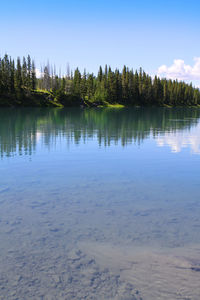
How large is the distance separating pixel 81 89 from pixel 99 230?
139003 millimetres

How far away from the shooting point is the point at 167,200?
12.1 metres

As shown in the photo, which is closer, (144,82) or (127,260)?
(127,260)

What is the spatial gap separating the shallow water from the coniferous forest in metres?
99.5

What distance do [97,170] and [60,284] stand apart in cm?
1130

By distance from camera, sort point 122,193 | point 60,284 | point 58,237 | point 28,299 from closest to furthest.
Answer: point 28,299 → point 60,284 → point 58,237 → point 122,193

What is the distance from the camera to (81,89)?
470ft

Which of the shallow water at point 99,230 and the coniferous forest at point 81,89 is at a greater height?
the coniferous forest at point 81,89

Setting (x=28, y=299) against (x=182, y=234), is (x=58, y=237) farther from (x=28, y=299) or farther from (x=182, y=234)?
(x=182, y=234)

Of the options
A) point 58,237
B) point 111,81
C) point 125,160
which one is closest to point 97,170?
point 125,160

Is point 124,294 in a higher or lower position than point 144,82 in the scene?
lower

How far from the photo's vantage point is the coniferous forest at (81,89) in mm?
119125

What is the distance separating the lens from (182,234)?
885 cm

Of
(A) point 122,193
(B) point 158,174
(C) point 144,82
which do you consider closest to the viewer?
(A) point 122,193

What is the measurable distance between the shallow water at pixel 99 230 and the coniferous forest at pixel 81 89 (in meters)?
99.5
